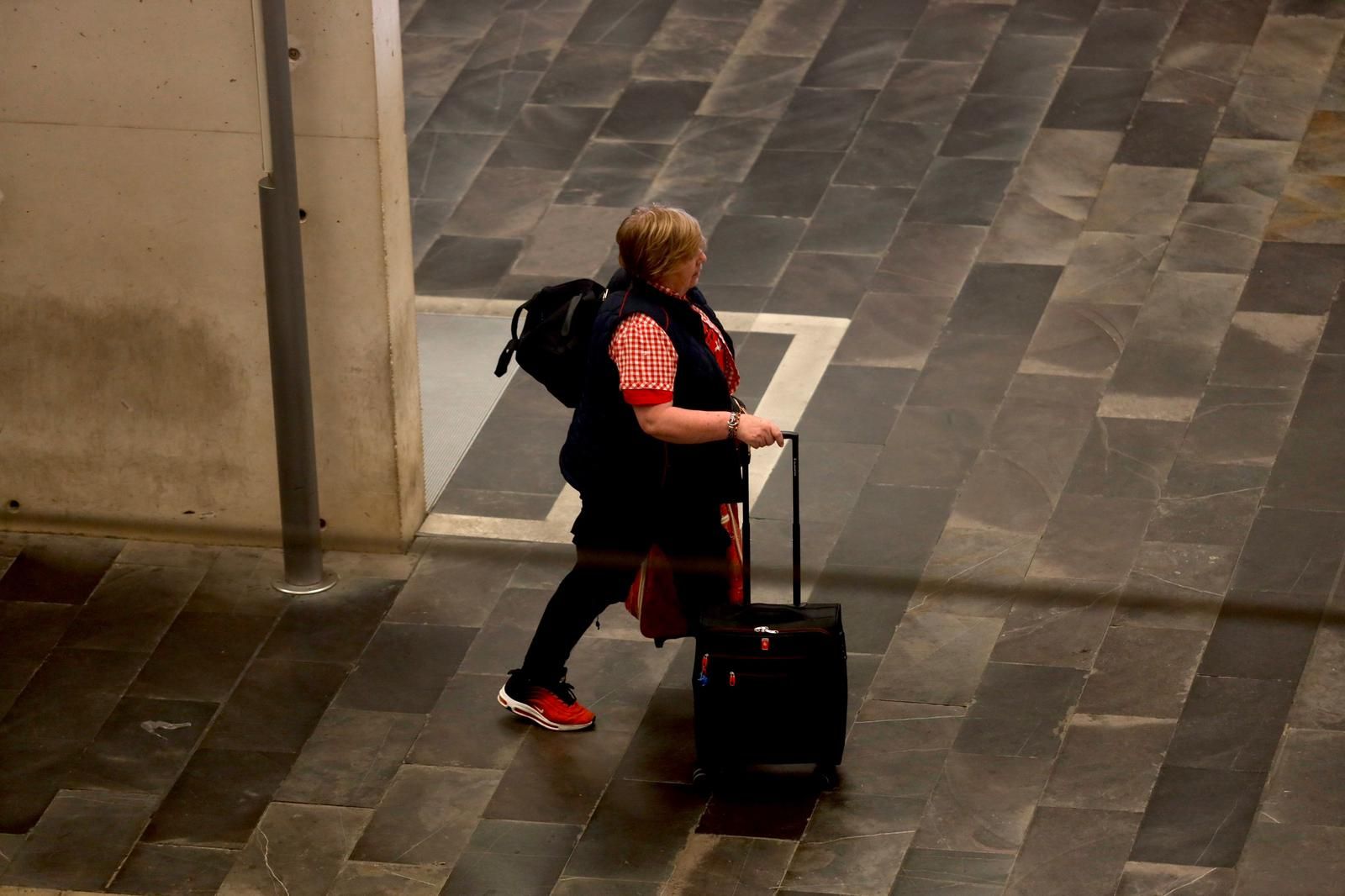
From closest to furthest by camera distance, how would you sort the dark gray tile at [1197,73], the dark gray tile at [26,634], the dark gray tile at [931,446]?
1. the dark gray tile at [26,634]
2. the dark gray tile at [931,446]
3. the dark gray tile at [1197,73]

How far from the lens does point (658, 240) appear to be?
5.96 m

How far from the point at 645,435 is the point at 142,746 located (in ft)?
6.26

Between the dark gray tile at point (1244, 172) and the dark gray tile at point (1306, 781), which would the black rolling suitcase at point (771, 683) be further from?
the dark gray tile at point (1244, 172)

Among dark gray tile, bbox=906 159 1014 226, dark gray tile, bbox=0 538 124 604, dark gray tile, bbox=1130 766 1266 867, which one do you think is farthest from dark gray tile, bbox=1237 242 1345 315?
dark gray tile, bbox=0 538 124 604

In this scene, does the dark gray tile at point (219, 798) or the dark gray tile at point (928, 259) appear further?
the dark gray tile at point (928, 259)

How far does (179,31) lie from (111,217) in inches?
28.6

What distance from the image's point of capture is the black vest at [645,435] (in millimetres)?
6074

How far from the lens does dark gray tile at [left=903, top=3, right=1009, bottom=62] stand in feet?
36.6

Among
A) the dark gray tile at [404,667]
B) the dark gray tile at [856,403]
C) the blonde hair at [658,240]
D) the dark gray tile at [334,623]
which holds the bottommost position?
the dark gray tile at [334,623]

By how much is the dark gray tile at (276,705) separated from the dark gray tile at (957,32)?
5.53 metres

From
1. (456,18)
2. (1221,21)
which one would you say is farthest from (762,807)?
(456,18)

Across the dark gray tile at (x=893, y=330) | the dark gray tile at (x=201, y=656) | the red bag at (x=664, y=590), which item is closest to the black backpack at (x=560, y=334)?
the red bag at (x=664, y=590)

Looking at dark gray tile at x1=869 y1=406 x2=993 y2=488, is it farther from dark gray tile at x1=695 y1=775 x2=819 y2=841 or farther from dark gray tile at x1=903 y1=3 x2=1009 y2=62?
dark gray tile at x1=903 y1=3 x2=1009 y2=62

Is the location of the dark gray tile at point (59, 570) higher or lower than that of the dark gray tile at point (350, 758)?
lower
